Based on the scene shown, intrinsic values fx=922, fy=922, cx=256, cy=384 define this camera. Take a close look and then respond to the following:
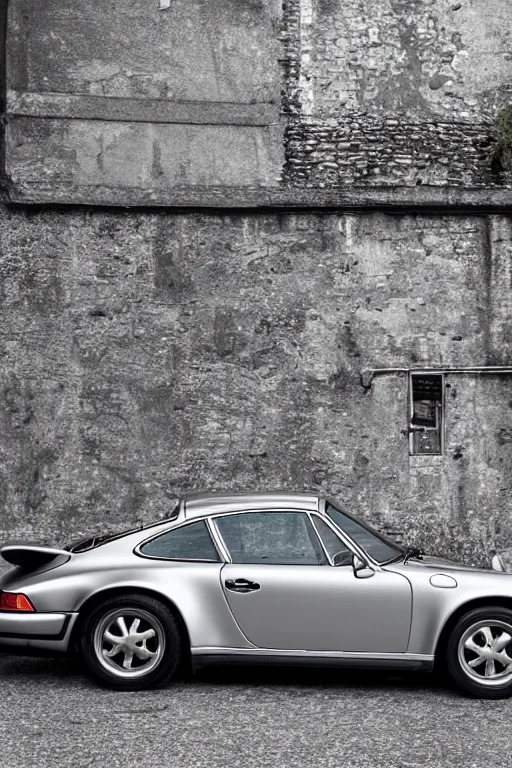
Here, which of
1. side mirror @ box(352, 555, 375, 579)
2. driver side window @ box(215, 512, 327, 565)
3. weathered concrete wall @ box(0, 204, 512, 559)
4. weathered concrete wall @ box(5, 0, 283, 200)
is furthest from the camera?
weathered concrete wall @ box(5, 0, 283, 200)

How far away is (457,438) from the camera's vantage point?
10906 millimetres

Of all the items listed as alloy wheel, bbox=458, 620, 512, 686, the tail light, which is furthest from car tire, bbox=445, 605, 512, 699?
the tail light

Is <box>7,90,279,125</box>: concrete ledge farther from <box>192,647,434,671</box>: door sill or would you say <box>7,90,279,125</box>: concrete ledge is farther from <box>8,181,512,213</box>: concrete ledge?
<box>192,647,434,671</box>: door sill

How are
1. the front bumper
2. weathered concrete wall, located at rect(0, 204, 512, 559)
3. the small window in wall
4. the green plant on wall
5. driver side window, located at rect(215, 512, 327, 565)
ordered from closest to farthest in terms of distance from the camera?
1. the front bumper
2. driver side window, located at rect(215, 512, 327, 565)
3. weathered concrete wall, located at rect(0, 204, 512, 559)
4. the small window in wall
5. the green plant on wall

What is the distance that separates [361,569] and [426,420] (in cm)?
470

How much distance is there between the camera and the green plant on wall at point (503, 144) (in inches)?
439

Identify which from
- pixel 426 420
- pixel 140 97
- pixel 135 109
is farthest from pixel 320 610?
pixel 140 97

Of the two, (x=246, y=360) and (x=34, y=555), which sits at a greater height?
(x=246, y=360)

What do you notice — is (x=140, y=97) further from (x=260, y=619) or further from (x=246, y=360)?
(x=260, y=619)

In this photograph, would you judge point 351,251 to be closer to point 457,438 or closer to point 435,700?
point 457,438

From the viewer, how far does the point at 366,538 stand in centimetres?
689

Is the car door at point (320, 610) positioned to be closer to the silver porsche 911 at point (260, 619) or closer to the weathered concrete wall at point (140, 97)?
the silver porsche 911 at point (260, 619)

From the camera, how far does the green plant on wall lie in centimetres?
1115

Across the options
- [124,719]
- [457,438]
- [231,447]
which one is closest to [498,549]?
[457,438]
